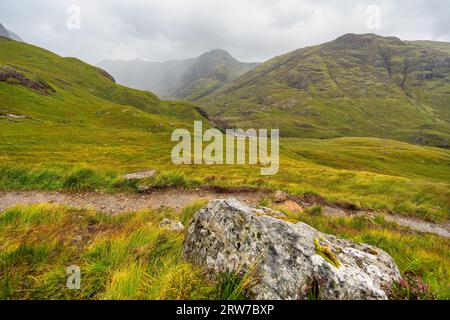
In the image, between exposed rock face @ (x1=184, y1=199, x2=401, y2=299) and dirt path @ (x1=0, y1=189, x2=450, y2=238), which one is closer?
exposed rock face @ (x1=184, y1=199, x2=401, y2=299)

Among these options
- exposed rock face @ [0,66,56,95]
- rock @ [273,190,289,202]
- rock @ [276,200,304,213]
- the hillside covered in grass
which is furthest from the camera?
exposed rock face @ [0,66,56,95]

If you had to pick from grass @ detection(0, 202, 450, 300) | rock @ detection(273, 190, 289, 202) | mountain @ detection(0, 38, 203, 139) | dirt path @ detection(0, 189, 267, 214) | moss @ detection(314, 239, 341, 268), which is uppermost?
mountain @ detection(0, 38, 203, 139)

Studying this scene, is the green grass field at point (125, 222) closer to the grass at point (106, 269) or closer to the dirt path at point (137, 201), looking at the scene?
the grass at point (106, 269)

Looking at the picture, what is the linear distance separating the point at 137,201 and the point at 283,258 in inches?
506

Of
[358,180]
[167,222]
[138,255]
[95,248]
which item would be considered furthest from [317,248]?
[358,180]

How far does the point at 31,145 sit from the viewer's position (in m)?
32.7

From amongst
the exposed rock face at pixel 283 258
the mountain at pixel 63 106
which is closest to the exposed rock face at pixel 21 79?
the mountain at pixel 63 106

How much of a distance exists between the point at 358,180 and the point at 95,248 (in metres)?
31.2

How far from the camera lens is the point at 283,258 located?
413 centimetres

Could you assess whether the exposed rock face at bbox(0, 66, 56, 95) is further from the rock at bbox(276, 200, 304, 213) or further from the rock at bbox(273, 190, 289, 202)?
the rock at bbox(276, 200, 304, 213)

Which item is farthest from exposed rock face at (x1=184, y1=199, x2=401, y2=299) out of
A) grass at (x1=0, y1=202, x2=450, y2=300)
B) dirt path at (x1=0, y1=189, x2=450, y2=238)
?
dirt path at (x1=0, y1=189, x2=450, y2=238)

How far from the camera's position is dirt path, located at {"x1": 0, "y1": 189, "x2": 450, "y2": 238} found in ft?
44.5

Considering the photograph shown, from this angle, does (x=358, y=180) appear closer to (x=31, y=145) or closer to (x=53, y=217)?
(x=53, y=217)

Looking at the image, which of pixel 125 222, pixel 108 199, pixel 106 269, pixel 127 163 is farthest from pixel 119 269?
pixel 127 163
